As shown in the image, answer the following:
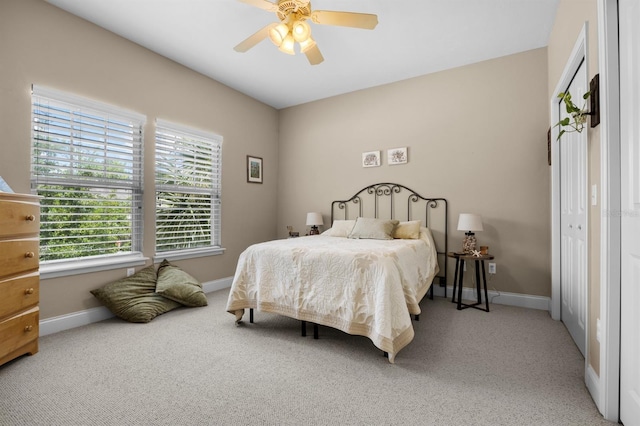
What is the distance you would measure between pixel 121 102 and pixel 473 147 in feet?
13.1

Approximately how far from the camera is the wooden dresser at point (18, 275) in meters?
1.92

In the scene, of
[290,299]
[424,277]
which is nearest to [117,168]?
[290,299]

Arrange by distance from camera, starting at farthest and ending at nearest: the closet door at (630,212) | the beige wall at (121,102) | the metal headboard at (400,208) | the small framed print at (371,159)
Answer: the small framed print at (371,159), the metal headboard at (400,208), the beige wall at (121,102), the closet door at (630,212)

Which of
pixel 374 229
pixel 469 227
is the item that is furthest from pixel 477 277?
pixel 374 229

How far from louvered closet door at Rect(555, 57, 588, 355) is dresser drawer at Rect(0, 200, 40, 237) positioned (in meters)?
3.81

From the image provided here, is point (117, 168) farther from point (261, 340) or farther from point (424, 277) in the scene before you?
point (424, 277)

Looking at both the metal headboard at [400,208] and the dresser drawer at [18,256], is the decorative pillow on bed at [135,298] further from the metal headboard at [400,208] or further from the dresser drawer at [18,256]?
the metal headboard at [400,208]

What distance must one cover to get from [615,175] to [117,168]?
154 inches

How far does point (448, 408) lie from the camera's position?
5.19ft

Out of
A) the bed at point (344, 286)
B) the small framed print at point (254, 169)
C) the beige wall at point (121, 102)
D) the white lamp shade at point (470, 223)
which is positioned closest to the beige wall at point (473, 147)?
the white lamp shade at point (470, 223)

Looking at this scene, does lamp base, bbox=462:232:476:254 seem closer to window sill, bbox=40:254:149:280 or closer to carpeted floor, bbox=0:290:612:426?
carpeted floor, bbox=0:290:612:426

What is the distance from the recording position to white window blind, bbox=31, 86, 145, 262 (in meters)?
2.62

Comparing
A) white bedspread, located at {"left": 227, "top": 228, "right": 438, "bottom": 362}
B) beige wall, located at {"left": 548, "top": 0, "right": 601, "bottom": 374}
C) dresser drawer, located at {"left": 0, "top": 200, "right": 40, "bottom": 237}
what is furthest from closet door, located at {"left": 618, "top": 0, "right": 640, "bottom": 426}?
dresser drawer, located at {"left": 0, "top": 200, "right": 40, "bottom": 237}

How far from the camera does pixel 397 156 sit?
13.5ft
